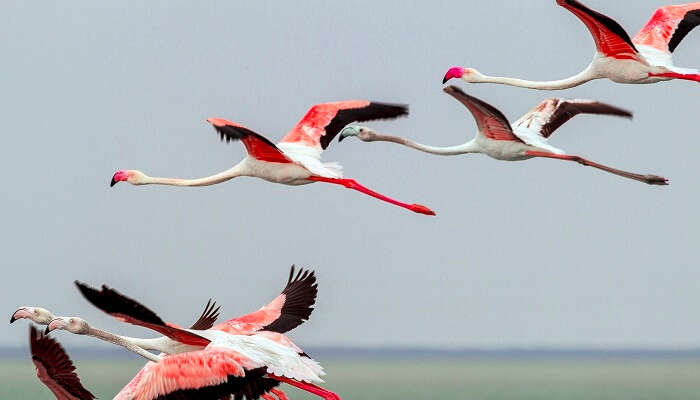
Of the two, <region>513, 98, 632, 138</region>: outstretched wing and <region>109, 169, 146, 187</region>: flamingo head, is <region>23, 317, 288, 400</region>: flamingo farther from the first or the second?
<region>513, 98, 632, 138</region>: outstretched wing

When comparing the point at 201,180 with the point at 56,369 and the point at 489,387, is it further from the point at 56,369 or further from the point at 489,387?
the point at 489,387

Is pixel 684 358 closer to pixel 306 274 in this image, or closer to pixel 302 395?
pixel 302 395

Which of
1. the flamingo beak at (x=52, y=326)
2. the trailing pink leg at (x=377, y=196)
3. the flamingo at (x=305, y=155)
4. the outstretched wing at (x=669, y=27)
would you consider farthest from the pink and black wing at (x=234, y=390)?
the outstretched wing at (x=669, y=27)

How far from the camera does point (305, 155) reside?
65.2 ft

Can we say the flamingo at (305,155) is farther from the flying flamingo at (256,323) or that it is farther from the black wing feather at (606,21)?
the black wing feather at (606,21)

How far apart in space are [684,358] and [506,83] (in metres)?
147

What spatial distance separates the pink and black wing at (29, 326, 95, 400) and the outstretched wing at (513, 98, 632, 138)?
646cm

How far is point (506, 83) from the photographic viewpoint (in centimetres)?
2050

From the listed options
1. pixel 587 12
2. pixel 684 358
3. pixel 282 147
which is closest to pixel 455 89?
pixel 587 12

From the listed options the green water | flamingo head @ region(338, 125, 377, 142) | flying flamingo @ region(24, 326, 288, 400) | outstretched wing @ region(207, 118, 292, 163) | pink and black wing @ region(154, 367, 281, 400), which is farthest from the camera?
the green water

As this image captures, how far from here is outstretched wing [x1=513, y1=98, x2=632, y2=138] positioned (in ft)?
69.6

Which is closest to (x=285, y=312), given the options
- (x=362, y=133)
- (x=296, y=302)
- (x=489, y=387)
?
(x=296, y=302)

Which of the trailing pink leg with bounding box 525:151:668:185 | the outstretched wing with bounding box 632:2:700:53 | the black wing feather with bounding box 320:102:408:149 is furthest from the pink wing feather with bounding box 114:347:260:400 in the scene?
the outstretched wing with bounding box 632:2:700:53

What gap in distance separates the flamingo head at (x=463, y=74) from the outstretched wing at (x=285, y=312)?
2947 millimetres
